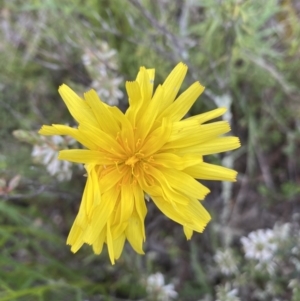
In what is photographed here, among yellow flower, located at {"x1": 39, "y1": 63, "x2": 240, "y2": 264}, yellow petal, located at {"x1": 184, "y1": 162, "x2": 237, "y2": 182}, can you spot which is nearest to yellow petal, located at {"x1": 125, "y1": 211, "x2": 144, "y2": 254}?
yellow flower, located at {"x1": 39, "y1": 63, "x2": 240, "y2": 264}

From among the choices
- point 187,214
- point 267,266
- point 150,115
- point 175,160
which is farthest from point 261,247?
point 150,115

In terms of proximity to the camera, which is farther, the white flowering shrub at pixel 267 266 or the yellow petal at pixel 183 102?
the white flowering shrub at pixel 267 266

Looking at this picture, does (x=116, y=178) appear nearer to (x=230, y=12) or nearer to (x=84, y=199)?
(x=84, y=199)

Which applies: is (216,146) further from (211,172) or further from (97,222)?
(97,222)

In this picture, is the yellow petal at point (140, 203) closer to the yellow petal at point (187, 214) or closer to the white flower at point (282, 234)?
the yellow petal at point (187, 214)

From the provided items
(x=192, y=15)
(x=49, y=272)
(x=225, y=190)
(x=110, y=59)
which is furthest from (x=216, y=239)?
(x=192, y=15)

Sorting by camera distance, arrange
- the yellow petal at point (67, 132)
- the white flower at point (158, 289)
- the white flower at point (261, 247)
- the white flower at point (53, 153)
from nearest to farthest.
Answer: the yellow petal at point (67, 132), the white flower at point (53, 153), the white flower at point (261, 247), the white flower at point (158, 289)

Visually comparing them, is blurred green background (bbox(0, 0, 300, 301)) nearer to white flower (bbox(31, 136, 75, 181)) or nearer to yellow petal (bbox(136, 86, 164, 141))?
white flower (bbox(31, 136, 75, 181))

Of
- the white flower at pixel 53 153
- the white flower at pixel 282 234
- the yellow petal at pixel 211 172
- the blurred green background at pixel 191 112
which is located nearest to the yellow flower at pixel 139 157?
the yellow petal at pixel 211 172
